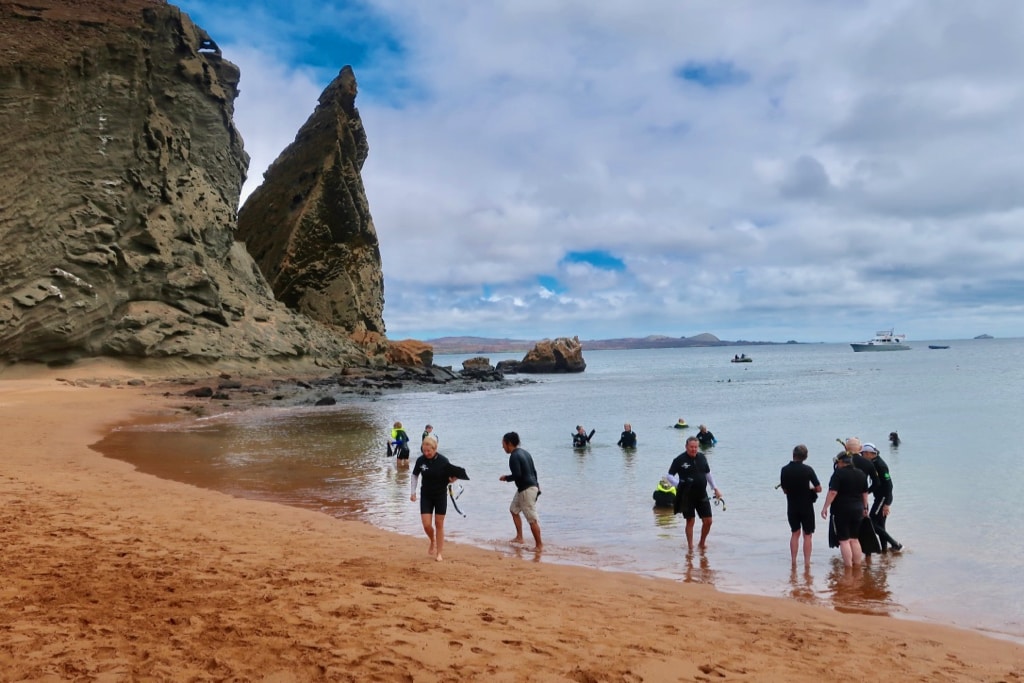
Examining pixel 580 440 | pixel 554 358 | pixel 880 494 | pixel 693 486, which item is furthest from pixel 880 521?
pixel 554 358

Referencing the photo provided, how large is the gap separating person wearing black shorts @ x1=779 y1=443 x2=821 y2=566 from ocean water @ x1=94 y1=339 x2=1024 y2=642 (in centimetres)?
36

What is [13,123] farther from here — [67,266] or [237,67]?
[237,67]

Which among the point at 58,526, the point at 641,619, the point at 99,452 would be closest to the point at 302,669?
the point at 641,619

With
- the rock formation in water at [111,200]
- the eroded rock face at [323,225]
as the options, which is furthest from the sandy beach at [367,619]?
the eroded rock face at [323,225]

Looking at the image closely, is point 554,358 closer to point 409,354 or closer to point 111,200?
point 409,354

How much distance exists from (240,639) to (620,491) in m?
11.4

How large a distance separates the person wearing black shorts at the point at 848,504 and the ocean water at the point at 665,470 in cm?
33

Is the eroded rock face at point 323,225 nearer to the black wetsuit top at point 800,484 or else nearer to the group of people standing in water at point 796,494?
the group of people standing in water at point 796,494

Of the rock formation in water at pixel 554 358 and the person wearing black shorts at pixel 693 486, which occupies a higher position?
the rock formation in water at pixel 554 358

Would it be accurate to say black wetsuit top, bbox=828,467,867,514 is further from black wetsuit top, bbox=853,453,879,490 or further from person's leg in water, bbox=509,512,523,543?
person's leg in water, bbox=509,512,523,543

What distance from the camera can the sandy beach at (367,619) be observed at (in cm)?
491

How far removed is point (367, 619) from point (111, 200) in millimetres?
38996

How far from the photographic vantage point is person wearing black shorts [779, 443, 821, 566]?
377 inches

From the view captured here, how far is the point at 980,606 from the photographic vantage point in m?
8.08
